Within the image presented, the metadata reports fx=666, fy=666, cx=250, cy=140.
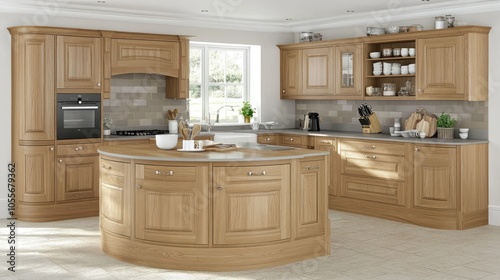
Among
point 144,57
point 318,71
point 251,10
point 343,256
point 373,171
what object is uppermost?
point 251,10

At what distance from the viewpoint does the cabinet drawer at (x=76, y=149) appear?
7.84m

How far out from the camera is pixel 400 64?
844 cm

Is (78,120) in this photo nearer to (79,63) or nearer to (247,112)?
(79,63)

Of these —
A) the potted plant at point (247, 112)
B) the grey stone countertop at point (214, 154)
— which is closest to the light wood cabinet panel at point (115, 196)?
the grey stone countertop at point (214, 154)

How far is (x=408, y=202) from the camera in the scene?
774 centimetres

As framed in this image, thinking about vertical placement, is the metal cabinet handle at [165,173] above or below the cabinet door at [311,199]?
above

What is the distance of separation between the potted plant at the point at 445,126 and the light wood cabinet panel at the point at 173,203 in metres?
3.56

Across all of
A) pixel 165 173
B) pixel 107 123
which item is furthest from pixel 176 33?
pixel 165 173

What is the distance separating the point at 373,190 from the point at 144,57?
3.33m

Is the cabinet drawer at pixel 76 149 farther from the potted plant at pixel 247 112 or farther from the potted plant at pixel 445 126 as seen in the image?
the potted plant at pixel 445 126

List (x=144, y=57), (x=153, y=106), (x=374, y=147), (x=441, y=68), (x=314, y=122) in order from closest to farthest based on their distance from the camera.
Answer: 1. (x=441, y=68)
2. (x=374, y=147)
3. (x=144, y=57)
4. (x=153, y=106)
5. (x=314, y=122)

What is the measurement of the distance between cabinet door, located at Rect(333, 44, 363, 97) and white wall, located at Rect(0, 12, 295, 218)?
4.31 ft

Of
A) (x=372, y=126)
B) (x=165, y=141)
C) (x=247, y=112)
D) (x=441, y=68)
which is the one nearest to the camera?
(x=165, y=141)

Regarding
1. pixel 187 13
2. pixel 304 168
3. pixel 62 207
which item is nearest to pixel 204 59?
pixel 187 13
